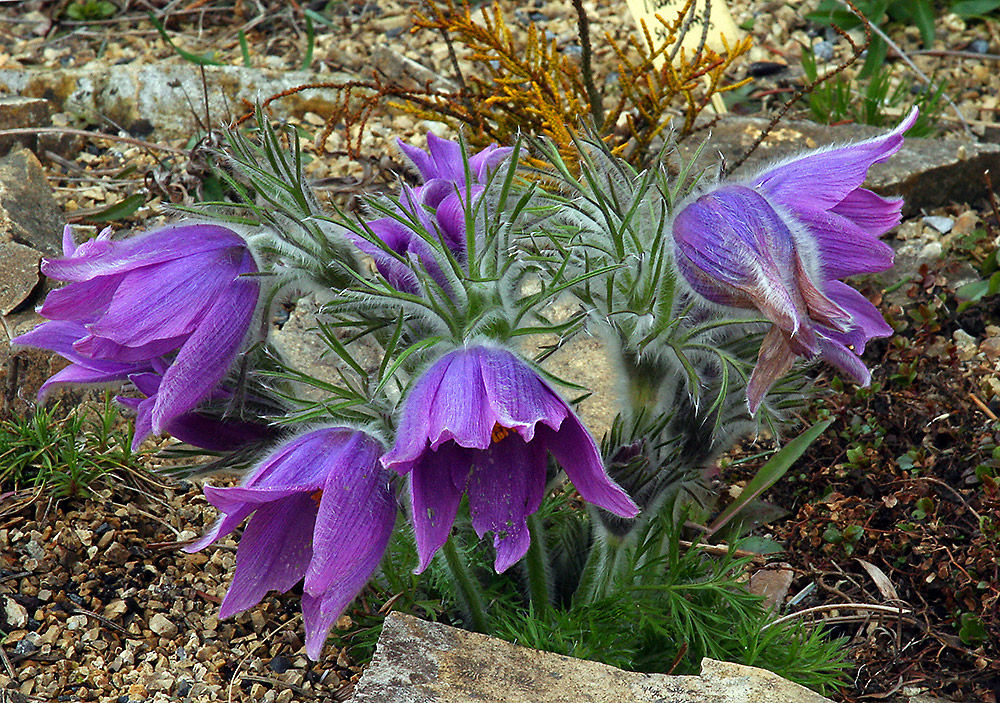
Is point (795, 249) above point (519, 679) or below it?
above

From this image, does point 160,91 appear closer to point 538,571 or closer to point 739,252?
point 538,571

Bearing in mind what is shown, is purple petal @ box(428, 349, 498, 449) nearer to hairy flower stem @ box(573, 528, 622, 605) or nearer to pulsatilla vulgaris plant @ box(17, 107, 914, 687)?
pulsatilla vulgaris plant @ box(17, 107, 914, 687)

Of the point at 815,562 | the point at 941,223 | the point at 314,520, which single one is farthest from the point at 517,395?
the point at 941,223

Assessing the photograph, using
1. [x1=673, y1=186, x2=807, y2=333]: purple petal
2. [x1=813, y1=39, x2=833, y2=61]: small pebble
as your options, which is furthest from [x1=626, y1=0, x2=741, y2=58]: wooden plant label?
[x1=673, y1=186, x2=807, y2=333]: purple petal

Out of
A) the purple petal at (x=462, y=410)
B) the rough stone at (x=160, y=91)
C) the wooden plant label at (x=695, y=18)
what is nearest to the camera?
the purple petal at (x=462, y=410)

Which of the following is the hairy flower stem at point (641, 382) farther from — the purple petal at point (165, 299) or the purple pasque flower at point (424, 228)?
the purple petal at point (165, 299)

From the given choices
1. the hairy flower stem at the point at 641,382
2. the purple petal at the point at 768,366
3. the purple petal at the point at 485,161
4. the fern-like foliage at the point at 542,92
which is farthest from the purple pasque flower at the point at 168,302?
the fern-like foliage at the point at 542,92
